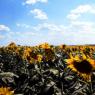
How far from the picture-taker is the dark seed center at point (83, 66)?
18.9 ft

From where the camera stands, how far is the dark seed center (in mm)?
5773

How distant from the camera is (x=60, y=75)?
7.11m

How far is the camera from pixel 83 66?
19.4ft

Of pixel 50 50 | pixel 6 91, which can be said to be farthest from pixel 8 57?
pixel 6 91

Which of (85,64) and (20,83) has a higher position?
(85,64)

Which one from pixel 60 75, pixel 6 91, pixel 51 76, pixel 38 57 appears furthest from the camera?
pixel 38 57

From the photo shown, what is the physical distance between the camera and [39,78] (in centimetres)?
736

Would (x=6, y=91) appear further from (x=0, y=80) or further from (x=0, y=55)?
(x=0, y=55)

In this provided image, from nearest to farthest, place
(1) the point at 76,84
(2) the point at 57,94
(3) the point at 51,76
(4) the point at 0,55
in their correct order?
(2) the point at 57,94 → (1) the point at 76,84 → (3) the point at 51,76 → (4) the point at 0,55

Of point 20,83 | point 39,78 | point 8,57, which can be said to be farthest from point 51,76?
point 8,57

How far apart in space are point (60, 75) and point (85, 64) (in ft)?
4.10

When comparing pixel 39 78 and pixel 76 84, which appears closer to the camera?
pixel 76 84

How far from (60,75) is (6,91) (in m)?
3.19

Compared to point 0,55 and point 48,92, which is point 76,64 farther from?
point 0,55
